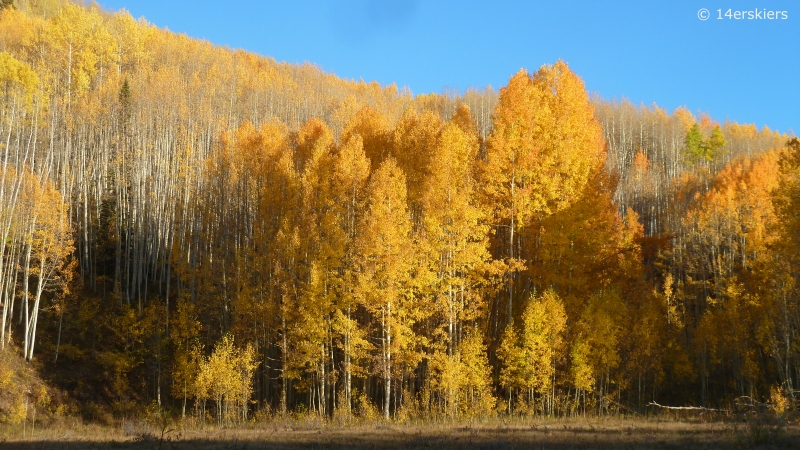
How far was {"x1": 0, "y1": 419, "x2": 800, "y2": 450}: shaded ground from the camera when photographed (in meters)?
14.0

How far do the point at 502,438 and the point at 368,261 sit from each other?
10.1 meters

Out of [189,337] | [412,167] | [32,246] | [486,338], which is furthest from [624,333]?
[32,246]

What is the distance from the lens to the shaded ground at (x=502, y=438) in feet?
45.9

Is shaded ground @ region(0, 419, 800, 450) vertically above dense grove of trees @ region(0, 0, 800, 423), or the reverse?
dense grove of trees @ region(0, 0, 800, 423)

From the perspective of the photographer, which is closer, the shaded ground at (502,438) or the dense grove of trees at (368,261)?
the shaded ground at (502,438)

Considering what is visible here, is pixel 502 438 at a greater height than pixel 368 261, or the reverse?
pixel 368 261

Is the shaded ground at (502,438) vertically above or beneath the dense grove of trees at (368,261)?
beneath

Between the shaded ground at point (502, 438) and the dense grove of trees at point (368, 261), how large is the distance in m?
5.23

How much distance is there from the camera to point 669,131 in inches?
3140

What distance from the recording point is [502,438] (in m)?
15.6

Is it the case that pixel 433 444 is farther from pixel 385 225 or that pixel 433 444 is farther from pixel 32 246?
pixel 32 246

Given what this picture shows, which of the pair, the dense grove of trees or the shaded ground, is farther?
the dense grove of trees

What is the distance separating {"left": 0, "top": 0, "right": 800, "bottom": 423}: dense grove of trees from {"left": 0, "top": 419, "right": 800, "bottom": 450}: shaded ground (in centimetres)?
523

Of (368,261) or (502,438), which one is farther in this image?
(368,261)
